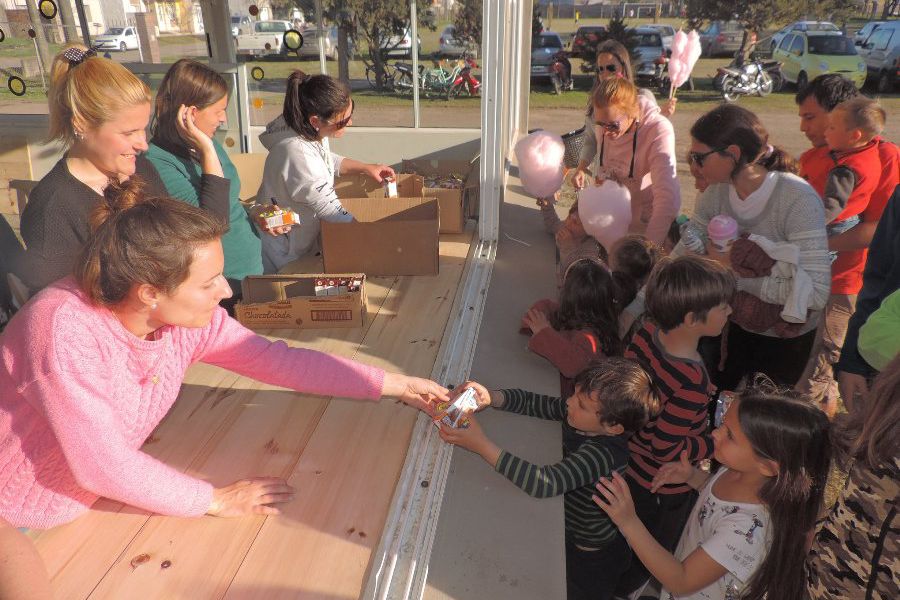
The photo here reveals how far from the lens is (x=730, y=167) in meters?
2.59

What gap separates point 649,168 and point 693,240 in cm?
84

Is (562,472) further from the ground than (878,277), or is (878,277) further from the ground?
(878,277)

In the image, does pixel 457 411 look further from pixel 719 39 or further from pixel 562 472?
pixel 719 39

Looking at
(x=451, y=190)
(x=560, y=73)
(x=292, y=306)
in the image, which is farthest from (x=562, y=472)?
(x=560, y=73)

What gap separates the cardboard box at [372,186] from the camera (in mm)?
4098

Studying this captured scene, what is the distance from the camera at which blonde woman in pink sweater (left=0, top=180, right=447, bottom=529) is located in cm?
146

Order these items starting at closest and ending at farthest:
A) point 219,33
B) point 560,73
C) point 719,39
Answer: point 219,33, point 560,73, point 719,39

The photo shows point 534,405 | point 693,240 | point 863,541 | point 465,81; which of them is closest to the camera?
point 863,541

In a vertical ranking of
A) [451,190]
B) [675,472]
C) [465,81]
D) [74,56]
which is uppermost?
[74,56]

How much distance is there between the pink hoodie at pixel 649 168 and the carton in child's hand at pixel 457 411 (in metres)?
1.56

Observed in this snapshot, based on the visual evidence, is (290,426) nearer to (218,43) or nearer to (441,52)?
(218,43)

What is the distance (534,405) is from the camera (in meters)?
2.44

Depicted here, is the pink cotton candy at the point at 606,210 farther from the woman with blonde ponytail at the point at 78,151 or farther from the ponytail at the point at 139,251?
the ponytail at the point at 139,251

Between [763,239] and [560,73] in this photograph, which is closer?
[763,239]
